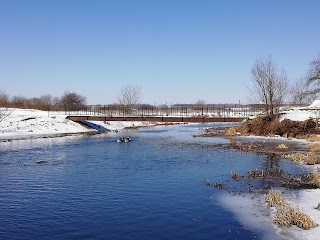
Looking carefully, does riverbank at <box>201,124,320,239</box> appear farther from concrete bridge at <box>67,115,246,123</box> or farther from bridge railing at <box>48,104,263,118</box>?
bridge railing at <box>48,104,263,118</box>

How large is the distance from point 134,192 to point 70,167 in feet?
28.7

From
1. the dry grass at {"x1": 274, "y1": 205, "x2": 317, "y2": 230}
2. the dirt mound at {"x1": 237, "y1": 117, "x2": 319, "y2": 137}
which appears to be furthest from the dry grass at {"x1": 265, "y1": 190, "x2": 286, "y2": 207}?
the dirt mound at {"x1": 237, "y1": 117, "x2": 319, "y2": 137}

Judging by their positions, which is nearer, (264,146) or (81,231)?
(81,231)

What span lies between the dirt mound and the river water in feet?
52.3

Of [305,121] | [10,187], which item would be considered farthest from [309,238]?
[305,121]

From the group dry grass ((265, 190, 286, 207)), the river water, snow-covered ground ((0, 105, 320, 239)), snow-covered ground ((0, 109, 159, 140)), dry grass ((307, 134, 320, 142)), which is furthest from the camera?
snow-covered ground ((0, 109, 159, 140))

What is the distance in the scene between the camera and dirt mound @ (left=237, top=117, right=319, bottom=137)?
4138 centimetres

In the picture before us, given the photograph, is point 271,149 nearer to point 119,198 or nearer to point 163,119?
point 119,198

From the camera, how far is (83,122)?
6669 centimetres

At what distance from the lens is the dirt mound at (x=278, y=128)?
41375mm

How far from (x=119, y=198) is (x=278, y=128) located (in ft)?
110

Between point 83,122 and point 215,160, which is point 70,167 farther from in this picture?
point 83,122

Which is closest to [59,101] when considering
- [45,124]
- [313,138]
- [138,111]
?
[138,111]

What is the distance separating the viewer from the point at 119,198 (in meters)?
15.5
